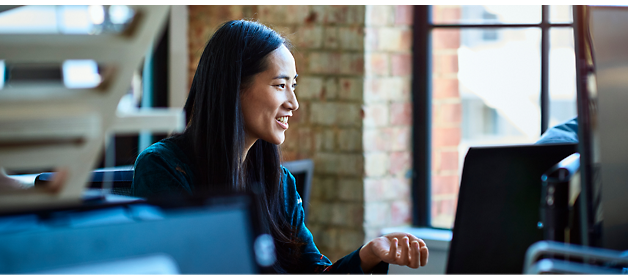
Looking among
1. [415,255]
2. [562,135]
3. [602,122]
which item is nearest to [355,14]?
[562,135]

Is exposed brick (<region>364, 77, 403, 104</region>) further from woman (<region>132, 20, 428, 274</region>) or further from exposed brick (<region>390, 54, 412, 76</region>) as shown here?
woman (<region>132, 20, 428, 274</region>)

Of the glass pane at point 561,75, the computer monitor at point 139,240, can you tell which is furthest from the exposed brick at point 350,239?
the computer monitor at point 139,240

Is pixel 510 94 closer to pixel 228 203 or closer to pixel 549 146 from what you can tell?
pixel 549 146

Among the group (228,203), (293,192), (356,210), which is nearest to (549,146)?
(228,203)

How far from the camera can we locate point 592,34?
2.18 feet

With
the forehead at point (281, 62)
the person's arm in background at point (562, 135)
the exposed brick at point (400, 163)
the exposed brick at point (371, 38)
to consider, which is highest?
the exposed brick at point (371, 38)

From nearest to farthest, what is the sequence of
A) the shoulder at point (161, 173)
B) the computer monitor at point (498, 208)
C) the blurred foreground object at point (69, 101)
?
1. the blurred foreground object at point (69, 101)
2. the computer monitor at point (498, 208)
3. the shoulder at point (161, 173)

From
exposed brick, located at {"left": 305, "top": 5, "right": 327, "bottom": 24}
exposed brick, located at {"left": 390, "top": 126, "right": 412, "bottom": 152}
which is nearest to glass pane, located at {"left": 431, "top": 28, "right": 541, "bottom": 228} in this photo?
exposed brick, located at {"left": 390, "top": 126, "right": 412, "bottom": 152}

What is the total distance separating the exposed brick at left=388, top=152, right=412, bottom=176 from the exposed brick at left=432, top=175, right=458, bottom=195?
0.38 feet

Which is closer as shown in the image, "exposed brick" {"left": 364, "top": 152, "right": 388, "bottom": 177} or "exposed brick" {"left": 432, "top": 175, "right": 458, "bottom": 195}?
"exposed brick" {"left": 364, "top": 152, "right": 388, "bottom": 177}

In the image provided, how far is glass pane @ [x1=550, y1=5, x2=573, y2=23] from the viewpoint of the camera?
1834mm

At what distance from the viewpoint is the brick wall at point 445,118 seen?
1.99 m

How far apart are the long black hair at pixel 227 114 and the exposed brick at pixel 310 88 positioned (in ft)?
2.21

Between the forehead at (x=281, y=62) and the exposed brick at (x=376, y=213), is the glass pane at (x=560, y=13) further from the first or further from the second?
the forehead at (x=281, y=62)
